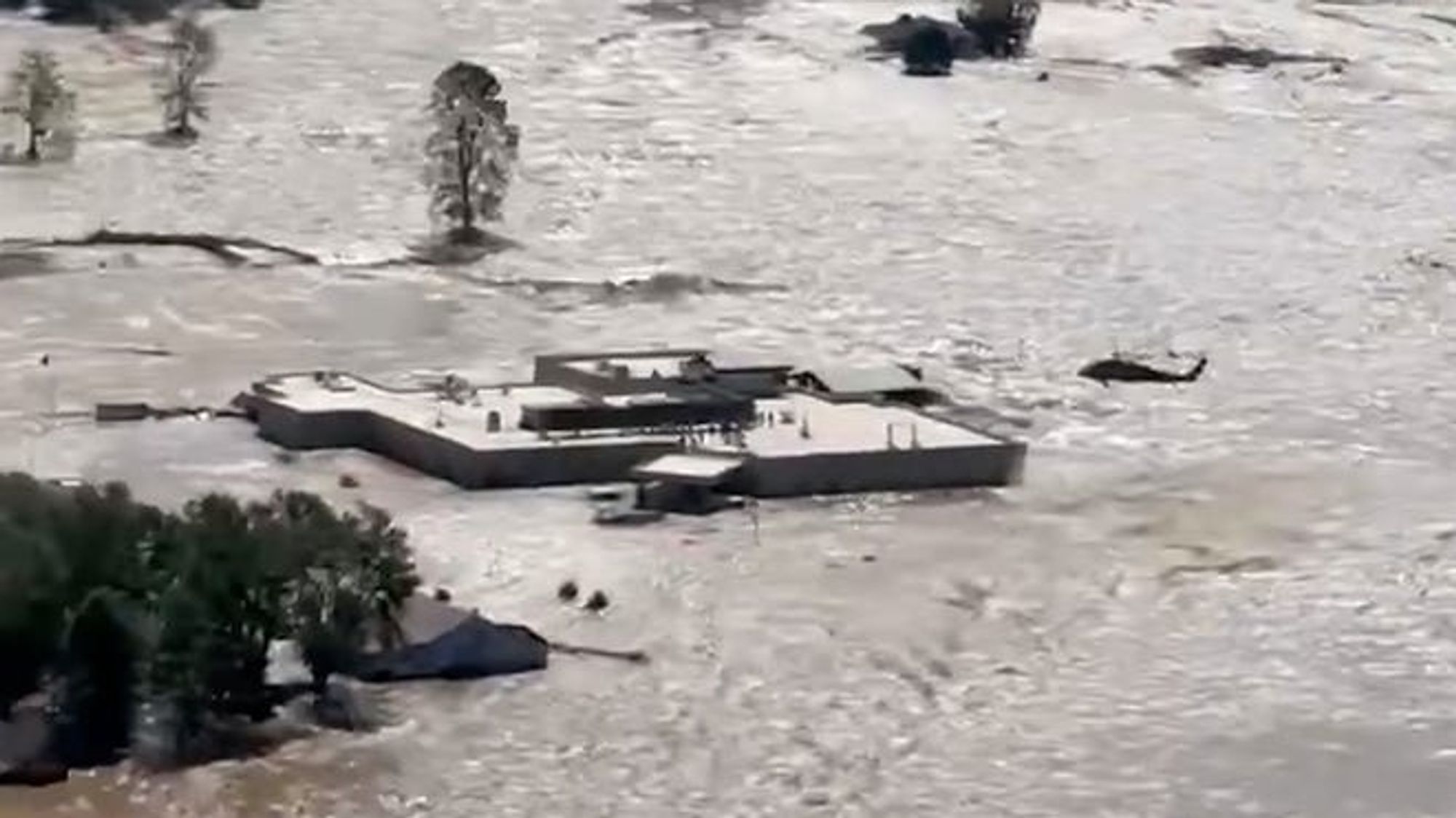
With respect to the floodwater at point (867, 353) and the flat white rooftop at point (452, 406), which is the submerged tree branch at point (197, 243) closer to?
the floodwater at point (867, 353)

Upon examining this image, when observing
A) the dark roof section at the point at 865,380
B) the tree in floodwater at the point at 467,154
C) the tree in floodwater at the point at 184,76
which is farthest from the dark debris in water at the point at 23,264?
the dark roof section at the point at 865,380

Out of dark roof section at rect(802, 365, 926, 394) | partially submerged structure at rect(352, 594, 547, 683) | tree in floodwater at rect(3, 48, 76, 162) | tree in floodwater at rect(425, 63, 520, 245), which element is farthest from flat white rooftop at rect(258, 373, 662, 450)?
tree in floodwater at rect(3, 48, 76, 162)

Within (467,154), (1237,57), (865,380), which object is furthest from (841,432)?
(1237,57)

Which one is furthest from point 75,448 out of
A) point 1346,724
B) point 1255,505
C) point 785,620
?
point 1346,724

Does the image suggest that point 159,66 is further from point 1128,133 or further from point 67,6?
point 1128,133

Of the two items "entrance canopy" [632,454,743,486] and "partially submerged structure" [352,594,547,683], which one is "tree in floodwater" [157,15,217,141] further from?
"partially submerged structure" [352,594,547,683]

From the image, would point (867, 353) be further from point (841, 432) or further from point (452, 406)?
point (452, 406)
